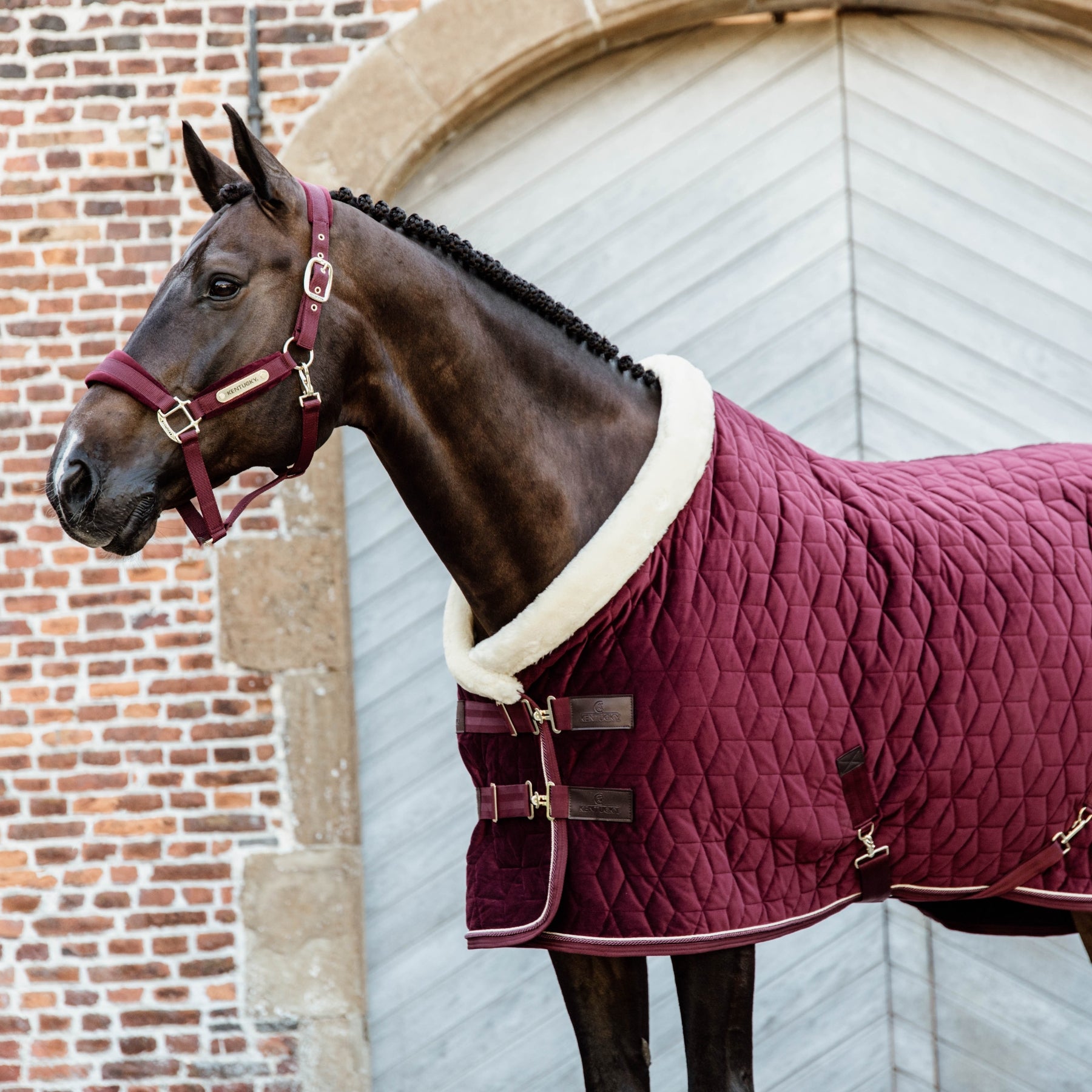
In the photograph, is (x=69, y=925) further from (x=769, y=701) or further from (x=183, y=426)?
(x=769, y=701)

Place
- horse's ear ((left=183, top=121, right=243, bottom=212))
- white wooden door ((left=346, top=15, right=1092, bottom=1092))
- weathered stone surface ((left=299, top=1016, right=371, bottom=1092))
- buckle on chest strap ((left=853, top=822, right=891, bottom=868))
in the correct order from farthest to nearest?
1. white wooden door ((left=346, top=15, right=1092, bottom=1092))
2. weathered stone surface ((left=299, top=1016, right=371, bottom=1092))
3. buckle on chest strap ((left=853, top=822, right=891, bottom=868))
4. horse's ear ((left=183, top=121, right=243, bottom=212))

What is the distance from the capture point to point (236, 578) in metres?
3.31

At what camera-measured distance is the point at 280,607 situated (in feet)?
10.9

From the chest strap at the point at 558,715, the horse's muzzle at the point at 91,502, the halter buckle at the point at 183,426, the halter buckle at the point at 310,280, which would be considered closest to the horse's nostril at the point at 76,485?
the horse's muzzle at the point at 91,502

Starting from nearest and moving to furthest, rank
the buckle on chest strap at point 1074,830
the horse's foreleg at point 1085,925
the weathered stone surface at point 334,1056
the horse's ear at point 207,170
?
the horse's ear at point 207,170, the buckle on chest strap at point 1074,830, the horse's foreleg at point 1085,925, the weathered stone surface at point 334,1056

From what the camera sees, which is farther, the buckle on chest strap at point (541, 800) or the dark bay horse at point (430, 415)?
the buckle on chest strap at point (541, 800)

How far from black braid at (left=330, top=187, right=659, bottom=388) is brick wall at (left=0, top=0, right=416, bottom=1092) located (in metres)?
1.54

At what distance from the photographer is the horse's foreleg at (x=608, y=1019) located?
1.94m

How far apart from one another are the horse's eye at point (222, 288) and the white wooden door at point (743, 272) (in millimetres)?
1724

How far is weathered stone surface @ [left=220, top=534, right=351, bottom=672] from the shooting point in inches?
130

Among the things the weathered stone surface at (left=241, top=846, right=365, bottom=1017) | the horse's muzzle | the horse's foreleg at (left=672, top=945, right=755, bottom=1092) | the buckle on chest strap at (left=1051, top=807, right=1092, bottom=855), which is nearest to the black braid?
the horse's muzzle

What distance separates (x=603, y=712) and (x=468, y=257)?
0.80 m

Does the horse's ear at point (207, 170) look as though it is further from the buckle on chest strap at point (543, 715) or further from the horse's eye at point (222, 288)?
the buckle on chest strap at point (543, 715)

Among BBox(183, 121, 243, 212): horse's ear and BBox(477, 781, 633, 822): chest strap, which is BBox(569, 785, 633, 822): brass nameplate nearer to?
BBox(477, 781, 633, 822): chest strap
